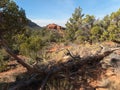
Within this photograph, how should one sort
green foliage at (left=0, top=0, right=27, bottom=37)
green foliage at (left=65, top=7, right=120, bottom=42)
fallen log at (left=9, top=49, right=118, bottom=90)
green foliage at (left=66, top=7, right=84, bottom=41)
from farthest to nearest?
green foliage at (left=66, top=7, right=84, bottom=41), green foliage at (left=65, top=7, right=120, bottom=42), green foliage at (left=0, top=0, right=27, bottom=37), fallen log at (left=9, top=49, right=118, bottom=90)

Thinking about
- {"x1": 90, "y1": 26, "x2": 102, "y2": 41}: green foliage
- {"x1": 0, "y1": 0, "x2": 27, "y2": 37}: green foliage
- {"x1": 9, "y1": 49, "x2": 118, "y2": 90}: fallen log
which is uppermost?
{"x1": 90, "y1": 26, "x2": 102, "y2": 41}: green foliage

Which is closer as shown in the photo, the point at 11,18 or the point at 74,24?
the point at 11,18

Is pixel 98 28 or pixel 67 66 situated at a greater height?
pixel 98 28

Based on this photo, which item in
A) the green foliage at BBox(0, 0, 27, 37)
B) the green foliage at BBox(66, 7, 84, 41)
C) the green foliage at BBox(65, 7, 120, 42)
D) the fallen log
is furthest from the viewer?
the green foliage at BBox(66, 7, 84, 41)

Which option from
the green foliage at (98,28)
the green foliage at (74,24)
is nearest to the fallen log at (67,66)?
the green foliage at (98,28)

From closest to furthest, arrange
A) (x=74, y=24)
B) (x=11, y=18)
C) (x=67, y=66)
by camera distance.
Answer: (x=67, y=66)
(x=11, y=18)
(x=74, y=24)

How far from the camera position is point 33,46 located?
20328 millimetres

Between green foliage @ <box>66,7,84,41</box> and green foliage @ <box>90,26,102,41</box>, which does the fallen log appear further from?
green foliage @ <box>66,7,84,41</box>

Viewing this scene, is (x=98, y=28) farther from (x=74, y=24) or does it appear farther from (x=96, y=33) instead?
(x=74, y=24)

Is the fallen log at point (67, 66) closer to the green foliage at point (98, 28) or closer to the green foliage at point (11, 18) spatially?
the green foliage at point (11, 18)

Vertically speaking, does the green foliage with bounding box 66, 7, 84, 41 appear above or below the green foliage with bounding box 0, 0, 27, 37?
above

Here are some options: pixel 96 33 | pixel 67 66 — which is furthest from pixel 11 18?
pixel 96 33

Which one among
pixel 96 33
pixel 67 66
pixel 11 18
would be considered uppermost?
pixel 96 33

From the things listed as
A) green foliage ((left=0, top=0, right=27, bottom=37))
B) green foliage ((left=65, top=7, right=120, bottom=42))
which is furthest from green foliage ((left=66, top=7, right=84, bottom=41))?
green foliage ((left=0, top=0, right=27, bottom=37))
